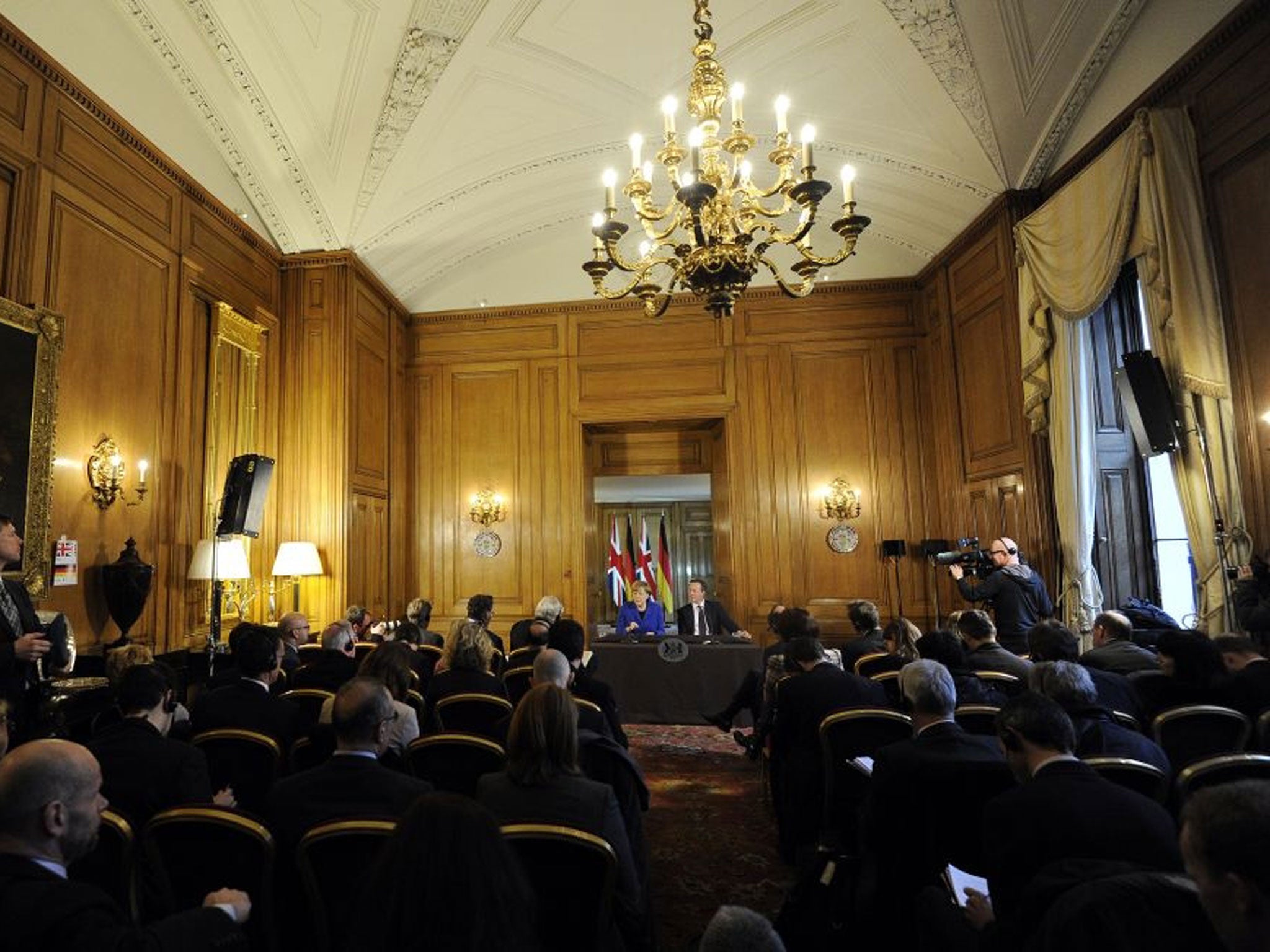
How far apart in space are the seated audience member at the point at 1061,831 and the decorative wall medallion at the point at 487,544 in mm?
7733

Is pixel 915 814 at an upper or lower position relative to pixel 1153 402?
lower

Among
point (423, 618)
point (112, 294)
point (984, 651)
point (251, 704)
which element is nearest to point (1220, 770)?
point (984, 651)

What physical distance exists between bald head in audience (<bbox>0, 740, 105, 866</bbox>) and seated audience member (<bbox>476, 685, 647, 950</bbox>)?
0.85m

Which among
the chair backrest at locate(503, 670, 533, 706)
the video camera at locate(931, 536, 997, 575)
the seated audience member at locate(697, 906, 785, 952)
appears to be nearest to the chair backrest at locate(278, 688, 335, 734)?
the chair backrest at locate(503, 670, 533, 706)

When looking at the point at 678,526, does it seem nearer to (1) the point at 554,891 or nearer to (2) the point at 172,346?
(2) the point at 172,346

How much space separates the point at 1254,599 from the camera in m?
3.90

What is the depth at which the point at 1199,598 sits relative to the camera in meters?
4.70

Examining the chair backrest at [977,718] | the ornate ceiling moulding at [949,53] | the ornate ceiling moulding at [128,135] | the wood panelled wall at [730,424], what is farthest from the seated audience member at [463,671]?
the ornate ceiling moulding at [949,53]

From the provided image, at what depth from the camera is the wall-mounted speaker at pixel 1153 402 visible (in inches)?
183

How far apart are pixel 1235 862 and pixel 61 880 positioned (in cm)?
181

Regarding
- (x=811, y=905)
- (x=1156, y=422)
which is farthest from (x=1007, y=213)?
(x=811, y=905)

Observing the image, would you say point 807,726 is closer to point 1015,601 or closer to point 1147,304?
point 1015,601

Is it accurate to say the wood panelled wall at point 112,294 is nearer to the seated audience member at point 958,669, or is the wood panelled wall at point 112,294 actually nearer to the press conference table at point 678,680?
the press conference table at point 678,680

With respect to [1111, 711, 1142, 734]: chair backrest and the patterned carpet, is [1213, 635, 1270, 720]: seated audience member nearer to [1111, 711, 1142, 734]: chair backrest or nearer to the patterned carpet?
[1111, 711, 1142, 734]: chair backrest
